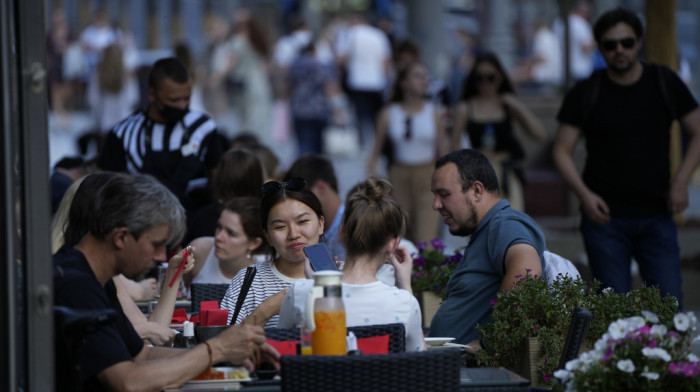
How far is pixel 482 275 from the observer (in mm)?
5469

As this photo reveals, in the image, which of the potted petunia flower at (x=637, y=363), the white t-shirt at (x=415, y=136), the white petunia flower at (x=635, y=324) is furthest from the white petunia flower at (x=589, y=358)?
the white t-shirt at (x=415, y=136)

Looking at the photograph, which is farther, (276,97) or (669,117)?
(276,97)

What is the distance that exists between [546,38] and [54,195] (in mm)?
14716

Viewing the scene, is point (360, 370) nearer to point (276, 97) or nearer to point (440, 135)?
point (440, 135)

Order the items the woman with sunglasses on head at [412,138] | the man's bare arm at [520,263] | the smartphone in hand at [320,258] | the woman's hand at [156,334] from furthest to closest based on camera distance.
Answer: the woman with sunglasses on head at [412,138]
the man's bare arm at [520,263]
the woman's hand at [156,334]
the smartphone in hand at [320,258]

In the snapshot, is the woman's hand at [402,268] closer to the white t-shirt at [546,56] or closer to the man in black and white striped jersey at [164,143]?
the man in black and white striped jersey at [164,143]

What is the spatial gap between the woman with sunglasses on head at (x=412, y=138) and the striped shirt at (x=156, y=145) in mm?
3172

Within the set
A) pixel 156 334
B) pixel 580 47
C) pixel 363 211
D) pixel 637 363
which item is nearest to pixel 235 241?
pixel 156 334

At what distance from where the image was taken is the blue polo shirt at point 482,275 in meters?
5.37

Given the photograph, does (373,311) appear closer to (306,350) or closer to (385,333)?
(385,333)

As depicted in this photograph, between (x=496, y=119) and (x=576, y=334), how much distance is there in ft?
21.9

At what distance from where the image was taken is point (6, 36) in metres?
3.62

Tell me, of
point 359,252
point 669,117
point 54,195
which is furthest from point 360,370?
point 54,195

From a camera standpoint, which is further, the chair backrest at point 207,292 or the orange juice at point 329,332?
the chair backrest at point 207,292
